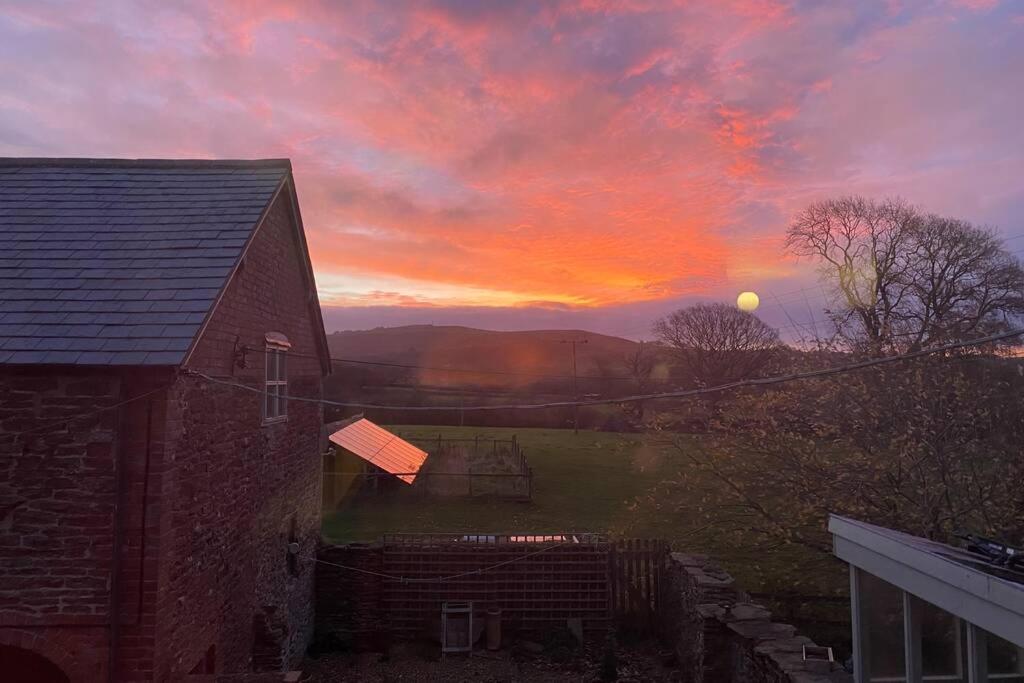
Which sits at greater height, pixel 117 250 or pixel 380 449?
pixel 117 250

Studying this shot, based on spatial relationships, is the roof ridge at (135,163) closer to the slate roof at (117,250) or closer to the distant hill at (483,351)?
the slate roof at (117,250)

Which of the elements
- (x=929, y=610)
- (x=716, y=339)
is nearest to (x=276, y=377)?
(x=929, y=610)

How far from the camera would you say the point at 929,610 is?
508 centimetres

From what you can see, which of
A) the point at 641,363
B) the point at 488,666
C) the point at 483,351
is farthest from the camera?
the point at 483,351

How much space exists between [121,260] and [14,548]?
12.4 ft

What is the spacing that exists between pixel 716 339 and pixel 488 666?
49350 millimetres

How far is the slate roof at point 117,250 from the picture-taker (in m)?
6.95

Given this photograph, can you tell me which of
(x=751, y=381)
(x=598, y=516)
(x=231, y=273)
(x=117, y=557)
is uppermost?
(x=231, y=273)

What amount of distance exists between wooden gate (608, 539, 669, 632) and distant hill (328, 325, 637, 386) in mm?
46124

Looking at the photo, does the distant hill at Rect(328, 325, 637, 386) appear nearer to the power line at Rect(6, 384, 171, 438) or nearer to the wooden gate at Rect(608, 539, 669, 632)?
the wooden gate at Rect(608, 539, 669, 632)

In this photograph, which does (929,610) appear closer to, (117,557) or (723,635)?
(723,635)

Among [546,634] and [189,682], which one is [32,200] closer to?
[189,682]

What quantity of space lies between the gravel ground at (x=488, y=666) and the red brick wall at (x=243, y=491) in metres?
0.95

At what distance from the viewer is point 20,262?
26.9 ft
